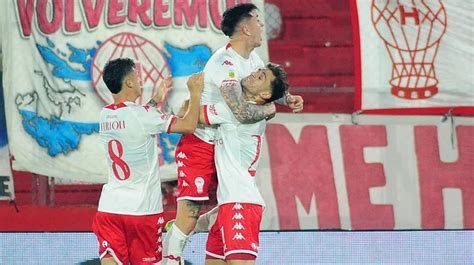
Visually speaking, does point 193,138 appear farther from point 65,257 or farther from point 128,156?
point 65,257

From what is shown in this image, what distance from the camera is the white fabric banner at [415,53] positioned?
39.6ft

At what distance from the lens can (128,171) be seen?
7910mm

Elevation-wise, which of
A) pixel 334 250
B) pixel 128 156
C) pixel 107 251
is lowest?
pixel 334 250

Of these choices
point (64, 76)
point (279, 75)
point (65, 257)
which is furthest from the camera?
point (64, 76)

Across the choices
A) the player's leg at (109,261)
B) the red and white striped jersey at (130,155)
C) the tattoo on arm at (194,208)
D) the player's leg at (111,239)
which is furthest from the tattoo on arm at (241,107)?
the player's leg at (109,261)

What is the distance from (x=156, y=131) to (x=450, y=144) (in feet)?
16.8

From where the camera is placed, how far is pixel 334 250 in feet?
34.0

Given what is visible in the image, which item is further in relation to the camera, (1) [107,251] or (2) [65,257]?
(2) [65,257]

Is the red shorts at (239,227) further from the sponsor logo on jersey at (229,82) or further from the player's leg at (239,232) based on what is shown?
the sponsor logo on jersey at (229,82)

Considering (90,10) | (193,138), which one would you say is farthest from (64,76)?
(193,138)

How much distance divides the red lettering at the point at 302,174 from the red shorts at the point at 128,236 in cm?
437

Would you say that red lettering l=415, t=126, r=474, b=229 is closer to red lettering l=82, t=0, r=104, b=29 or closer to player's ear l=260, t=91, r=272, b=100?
red lettering l=82, t=0, r=104, b=29

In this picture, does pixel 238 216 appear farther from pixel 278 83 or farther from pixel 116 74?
pixel 116 74

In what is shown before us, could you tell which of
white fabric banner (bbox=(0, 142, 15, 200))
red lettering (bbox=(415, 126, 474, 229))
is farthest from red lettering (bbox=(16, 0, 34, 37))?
red lettering (bbox=(415, 126, 474, 229))
